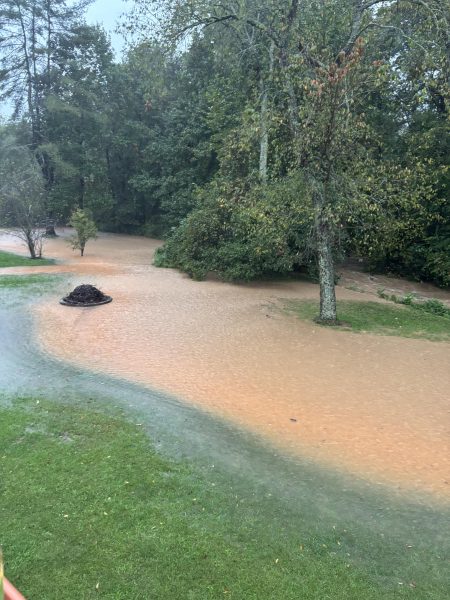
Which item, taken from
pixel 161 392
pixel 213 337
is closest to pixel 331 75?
pixel 213 337

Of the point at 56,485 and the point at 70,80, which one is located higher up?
the point at 70,80

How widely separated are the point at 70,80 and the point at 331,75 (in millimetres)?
21717

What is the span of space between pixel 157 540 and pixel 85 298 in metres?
8.61

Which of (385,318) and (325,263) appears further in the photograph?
(385,318)

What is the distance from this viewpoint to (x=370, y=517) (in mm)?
4148

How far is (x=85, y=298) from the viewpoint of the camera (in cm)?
1155

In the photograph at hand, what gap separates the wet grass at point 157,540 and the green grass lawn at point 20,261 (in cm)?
1451

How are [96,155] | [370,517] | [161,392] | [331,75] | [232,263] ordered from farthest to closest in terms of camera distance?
1. [96,155]
2. [232,263]
3. [331,75]
4. [161,392]
5. [370,517]

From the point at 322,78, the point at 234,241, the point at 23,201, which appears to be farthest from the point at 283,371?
the point at 23,201

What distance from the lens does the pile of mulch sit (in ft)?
37.6

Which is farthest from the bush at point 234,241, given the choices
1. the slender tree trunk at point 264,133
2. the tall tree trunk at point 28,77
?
the tall tree trunk at point 28,77

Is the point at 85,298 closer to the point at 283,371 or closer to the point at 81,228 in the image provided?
the point at 283,371

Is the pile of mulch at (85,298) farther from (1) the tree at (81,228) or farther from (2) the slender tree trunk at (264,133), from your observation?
(1) the tree at (81,228)

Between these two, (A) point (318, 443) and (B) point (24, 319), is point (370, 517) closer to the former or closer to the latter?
(A) point (318, 443)
